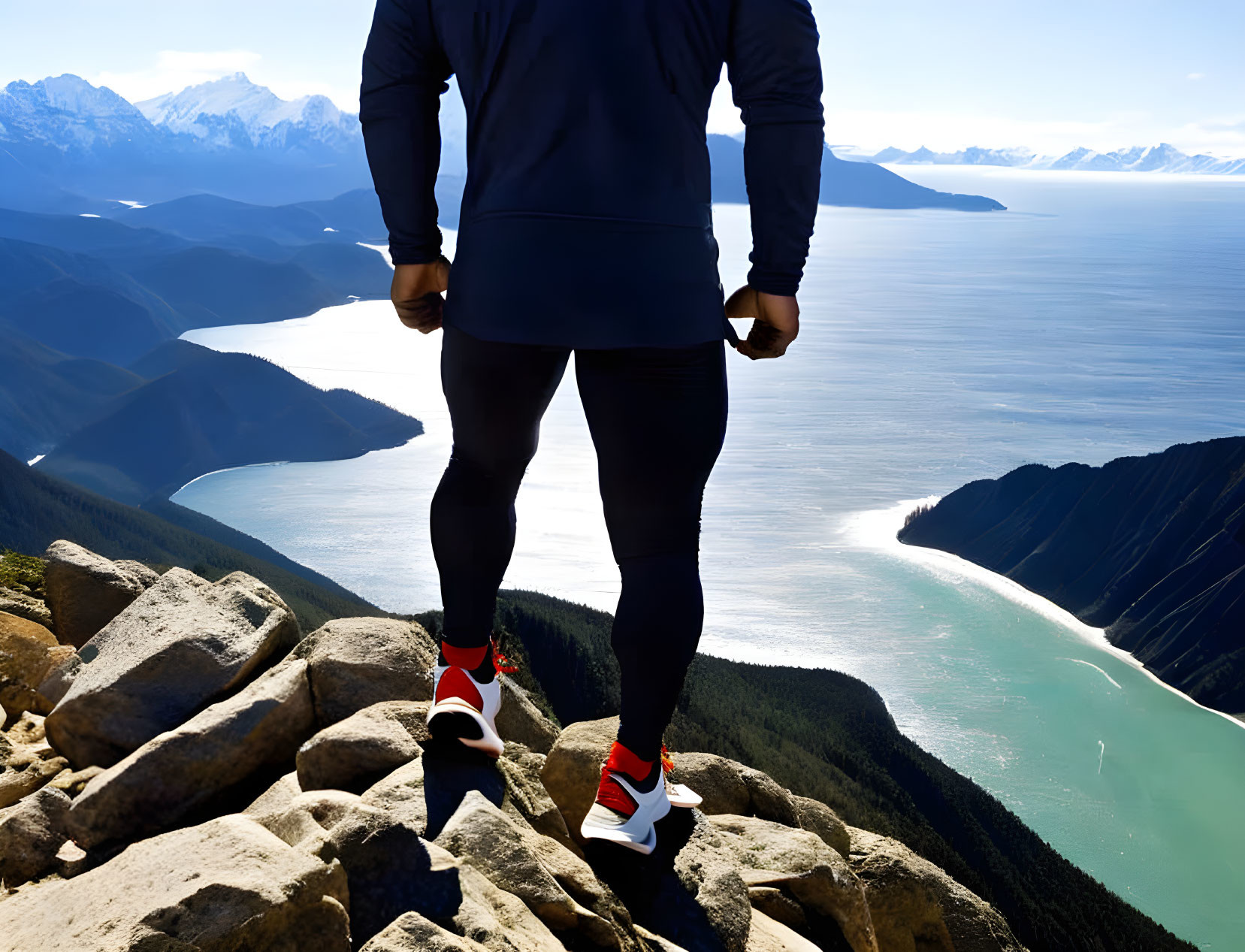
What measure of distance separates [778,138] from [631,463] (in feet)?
3.40

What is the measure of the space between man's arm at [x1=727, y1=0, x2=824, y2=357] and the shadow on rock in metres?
2.03

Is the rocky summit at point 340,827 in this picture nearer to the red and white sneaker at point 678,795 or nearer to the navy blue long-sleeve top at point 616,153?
the red and white sneaker at point 678,795

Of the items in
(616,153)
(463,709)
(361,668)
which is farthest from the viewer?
(361,668)

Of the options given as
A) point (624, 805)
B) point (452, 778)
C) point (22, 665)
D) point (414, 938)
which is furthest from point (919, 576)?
point (414, 938)

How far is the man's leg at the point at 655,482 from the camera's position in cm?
283

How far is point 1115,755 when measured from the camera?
81250 mm

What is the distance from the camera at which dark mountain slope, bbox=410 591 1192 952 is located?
160 ft

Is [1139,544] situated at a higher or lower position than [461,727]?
lower

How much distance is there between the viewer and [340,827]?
3123 millimetres

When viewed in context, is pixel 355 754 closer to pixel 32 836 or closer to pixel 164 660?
pixel 32 836

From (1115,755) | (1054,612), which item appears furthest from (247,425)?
(1115,755)

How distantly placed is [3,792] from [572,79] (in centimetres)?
416

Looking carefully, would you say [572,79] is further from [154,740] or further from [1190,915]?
[1190,915]

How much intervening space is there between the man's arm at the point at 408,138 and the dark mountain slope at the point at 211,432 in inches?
6915
